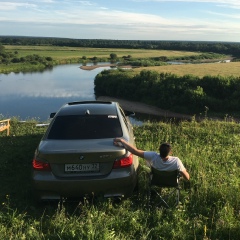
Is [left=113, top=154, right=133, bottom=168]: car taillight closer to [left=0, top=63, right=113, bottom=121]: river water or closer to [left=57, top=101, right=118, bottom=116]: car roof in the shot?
[left=57, top=101, right=118, bottom=116]: car roof

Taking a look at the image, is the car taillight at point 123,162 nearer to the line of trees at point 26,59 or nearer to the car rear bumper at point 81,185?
the car rear bumper at point 81,185

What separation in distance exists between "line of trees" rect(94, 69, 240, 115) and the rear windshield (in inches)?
1311

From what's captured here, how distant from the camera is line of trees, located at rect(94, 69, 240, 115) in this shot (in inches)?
1571

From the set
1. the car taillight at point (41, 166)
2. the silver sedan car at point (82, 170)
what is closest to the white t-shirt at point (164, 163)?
the silver sedan car at point (82, 170)

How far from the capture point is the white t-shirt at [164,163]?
4.75 m

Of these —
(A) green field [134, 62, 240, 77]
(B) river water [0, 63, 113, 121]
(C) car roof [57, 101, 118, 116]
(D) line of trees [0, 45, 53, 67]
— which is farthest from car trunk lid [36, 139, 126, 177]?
(D) line of trees [0, 45, 53, 67]

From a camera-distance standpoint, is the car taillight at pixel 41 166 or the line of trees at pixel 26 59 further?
the line of trees at pixel 26 59

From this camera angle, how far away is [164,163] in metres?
4.80

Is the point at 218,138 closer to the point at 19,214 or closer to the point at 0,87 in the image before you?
the point at 19,214

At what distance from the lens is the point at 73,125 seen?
5395 millimetres

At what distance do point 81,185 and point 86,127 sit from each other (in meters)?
1.07

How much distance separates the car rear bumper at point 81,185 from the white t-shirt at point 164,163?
36 centimetres

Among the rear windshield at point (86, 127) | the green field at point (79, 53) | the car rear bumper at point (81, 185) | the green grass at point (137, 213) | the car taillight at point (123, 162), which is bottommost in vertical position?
the green grass at point (137, 213)

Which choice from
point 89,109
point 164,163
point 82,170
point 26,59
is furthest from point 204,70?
point 26,59
